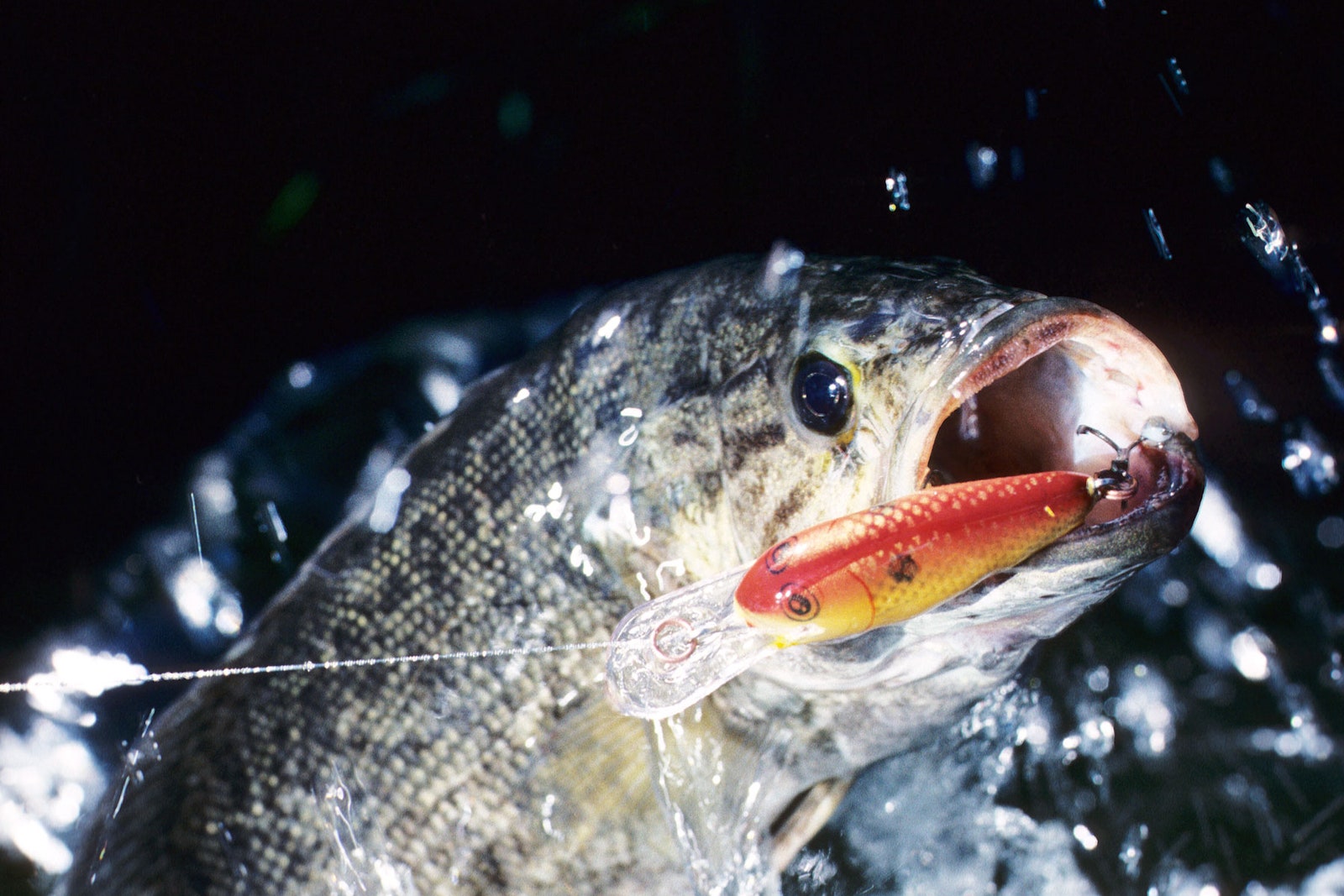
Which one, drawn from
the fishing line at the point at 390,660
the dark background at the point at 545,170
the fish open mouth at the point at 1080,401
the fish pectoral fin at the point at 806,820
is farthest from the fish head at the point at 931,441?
the dark background at the point at 545,170

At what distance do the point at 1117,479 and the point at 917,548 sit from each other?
1.02 feet

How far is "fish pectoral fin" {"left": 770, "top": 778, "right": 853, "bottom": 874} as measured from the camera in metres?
1.61

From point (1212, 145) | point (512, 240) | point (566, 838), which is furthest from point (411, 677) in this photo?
point (1212, 145)

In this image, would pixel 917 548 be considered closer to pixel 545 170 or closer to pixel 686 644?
pixel 686 644

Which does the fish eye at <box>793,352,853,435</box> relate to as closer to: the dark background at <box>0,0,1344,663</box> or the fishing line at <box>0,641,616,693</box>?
the fishing line at <box>0,641,616,693</box>

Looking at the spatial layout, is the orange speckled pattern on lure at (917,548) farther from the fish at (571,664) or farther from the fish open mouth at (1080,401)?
the fish at (571,664)

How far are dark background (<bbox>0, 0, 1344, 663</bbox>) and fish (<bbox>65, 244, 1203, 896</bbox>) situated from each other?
0.89m

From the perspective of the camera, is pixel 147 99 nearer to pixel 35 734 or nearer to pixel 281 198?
pixel 281 198

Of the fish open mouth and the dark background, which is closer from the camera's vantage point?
the fish open mouth

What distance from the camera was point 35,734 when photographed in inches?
104

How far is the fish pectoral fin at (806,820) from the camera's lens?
5.27 ft

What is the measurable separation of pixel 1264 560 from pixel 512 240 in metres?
2.86

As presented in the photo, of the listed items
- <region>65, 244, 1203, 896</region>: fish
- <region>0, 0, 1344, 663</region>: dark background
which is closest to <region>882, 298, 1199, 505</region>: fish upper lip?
<region>65, 244, 1203, 896</region>: fish

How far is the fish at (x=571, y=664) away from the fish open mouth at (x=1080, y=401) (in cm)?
10
